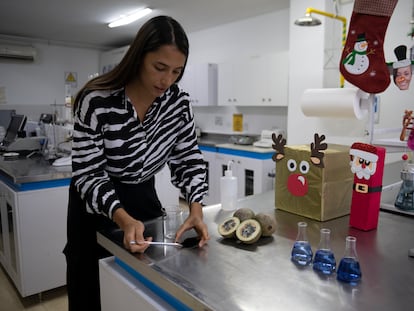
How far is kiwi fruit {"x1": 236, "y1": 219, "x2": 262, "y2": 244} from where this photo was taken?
999mm

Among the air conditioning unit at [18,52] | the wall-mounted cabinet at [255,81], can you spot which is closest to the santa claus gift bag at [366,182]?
the wall-mounted cabinet at [255,81]

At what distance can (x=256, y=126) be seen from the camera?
15.3 ft

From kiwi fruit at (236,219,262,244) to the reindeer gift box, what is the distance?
270 millimetres

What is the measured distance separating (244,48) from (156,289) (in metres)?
4.25

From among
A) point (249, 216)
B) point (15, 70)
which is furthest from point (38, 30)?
point (249, 216)

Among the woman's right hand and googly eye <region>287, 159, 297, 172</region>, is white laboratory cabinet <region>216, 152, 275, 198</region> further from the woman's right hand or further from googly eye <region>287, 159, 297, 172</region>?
the woman's right hand

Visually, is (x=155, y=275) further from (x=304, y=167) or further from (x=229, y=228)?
(x=304, y=167)

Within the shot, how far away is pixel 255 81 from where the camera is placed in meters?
4.07

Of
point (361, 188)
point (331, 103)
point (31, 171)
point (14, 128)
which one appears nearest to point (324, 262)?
point (361, 188)

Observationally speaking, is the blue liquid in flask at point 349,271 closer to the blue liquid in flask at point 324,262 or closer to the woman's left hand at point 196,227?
the blue liquid in flask at point 324,262

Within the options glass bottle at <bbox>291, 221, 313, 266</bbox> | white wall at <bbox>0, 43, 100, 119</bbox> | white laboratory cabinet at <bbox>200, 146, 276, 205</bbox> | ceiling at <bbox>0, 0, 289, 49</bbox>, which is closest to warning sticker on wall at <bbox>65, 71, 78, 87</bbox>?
white wall at <bbox>0, 43, 100, 119</bbox>

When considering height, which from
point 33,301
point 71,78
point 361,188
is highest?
point 71,78

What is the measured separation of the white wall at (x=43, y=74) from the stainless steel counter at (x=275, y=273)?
5.77 meters

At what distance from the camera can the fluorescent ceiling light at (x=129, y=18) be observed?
14.1 feet
